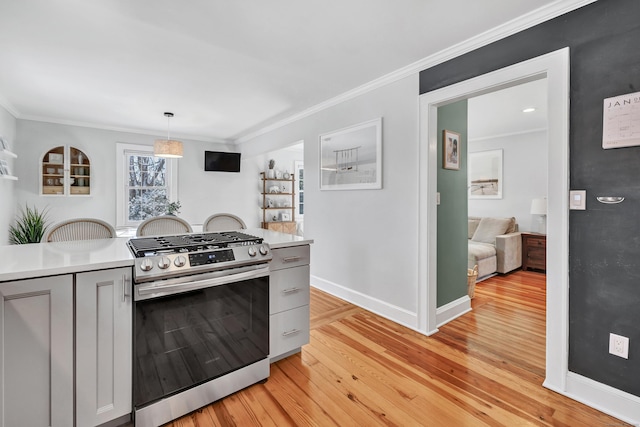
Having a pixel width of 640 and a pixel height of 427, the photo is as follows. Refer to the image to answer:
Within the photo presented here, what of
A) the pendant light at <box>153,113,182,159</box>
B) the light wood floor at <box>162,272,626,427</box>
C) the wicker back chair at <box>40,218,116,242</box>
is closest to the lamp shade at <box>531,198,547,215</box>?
the light wood floor at <box>162,272,626,427</box>

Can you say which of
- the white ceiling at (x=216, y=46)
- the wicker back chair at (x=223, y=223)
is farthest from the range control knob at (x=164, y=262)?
the white ceiling at (x=216, y=46)

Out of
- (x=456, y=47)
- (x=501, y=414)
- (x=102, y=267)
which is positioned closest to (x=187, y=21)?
(x=102, y=267)

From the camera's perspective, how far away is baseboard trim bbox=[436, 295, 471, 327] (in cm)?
290

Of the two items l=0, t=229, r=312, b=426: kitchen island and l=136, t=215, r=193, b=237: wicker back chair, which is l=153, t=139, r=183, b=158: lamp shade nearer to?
l=136, t=215, r=193, b=237: wicker back chair

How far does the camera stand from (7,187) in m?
4.11

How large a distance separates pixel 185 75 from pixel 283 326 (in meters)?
2.60

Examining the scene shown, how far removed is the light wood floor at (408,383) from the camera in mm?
1674

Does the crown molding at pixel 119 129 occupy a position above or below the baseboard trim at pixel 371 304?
above

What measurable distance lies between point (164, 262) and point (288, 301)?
3.19ft

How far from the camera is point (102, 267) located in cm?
143

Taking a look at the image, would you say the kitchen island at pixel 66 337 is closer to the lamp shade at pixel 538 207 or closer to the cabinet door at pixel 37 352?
the cabinet door at pixel 37 352

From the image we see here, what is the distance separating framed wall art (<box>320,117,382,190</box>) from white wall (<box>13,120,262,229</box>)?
10.3ft

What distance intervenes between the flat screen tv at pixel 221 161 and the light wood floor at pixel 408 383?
4.20 metres

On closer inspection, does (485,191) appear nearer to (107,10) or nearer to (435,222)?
(435,222)
